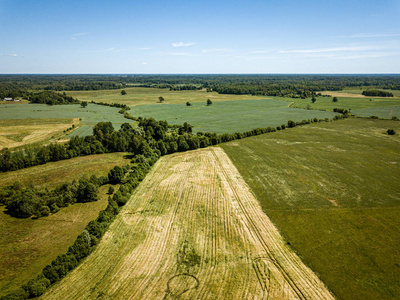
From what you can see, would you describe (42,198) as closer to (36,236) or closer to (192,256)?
(36,236)

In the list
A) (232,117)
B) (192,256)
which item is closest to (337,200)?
(192,256)

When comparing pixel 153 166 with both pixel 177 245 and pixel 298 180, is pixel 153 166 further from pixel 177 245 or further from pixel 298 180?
pixel 298 180

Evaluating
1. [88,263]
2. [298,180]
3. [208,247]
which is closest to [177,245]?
[208,247]

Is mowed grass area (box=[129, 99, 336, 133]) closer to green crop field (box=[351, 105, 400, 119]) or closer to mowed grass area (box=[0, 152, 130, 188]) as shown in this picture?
green crop field (box=[351, 105, 400, 119])

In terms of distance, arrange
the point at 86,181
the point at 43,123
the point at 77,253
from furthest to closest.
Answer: the point at 43,123 → the point at 86,181 → the point at 77,253

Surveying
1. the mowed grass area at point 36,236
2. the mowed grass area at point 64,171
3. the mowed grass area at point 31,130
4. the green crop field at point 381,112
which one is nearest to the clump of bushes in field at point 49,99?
the mowed grass area at point 31,130

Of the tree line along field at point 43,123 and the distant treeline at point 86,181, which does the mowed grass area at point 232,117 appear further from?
the tree line along field at point 43,123
